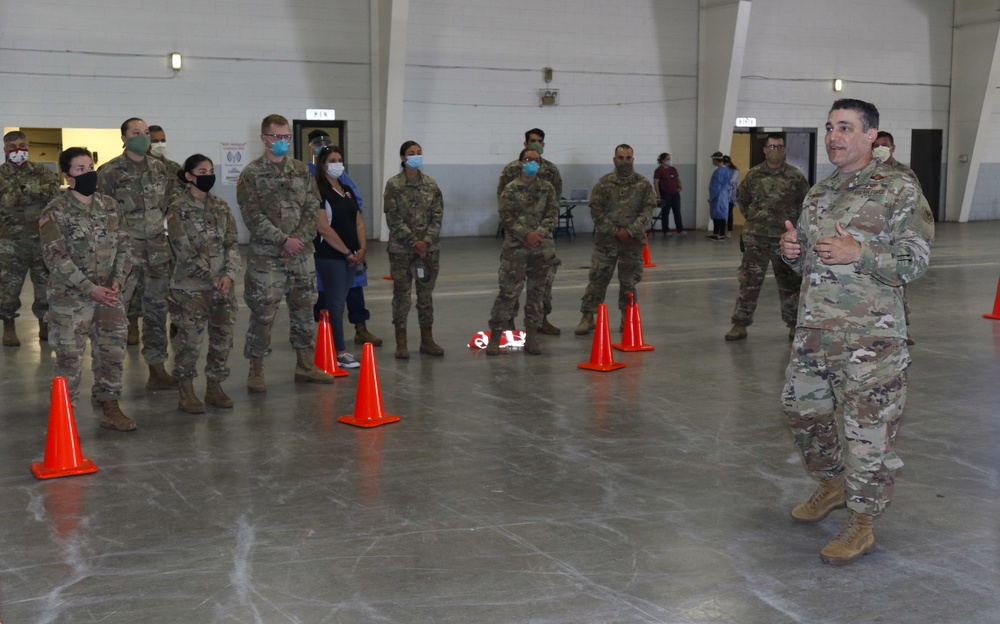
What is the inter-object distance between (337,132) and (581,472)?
15.2 metres

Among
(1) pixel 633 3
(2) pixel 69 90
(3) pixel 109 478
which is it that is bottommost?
(3) pixel 109 478

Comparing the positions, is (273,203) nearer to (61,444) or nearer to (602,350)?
(61,444)

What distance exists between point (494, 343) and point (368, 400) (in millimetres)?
2530

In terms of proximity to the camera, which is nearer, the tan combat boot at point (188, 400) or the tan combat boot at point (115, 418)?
the tan combat boot at point (115, 418)

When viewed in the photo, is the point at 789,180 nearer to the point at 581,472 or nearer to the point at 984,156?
the point at 581,472

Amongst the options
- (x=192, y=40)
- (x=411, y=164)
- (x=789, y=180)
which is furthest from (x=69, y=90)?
(x=789, y=180)

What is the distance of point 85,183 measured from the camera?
6.30 m

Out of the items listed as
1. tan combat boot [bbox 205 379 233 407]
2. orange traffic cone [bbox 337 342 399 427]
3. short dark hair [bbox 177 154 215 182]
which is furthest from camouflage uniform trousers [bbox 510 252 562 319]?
short dark hair [bbox 177 154 215 182]

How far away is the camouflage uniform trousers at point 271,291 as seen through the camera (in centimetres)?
750

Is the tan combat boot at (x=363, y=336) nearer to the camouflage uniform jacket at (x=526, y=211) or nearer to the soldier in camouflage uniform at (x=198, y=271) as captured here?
the camouflage uniform jacket at (x=526, y=211)

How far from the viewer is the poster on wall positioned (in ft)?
62.0

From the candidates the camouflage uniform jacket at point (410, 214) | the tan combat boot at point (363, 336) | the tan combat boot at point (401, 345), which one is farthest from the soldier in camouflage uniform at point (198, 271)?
the tan combat boot at point (363, 336)

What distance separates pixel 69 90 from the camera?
17.5 meters

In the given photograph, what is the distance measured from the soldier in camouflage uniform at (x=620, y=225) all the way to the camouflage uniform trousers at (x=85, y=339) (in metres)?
4.76
